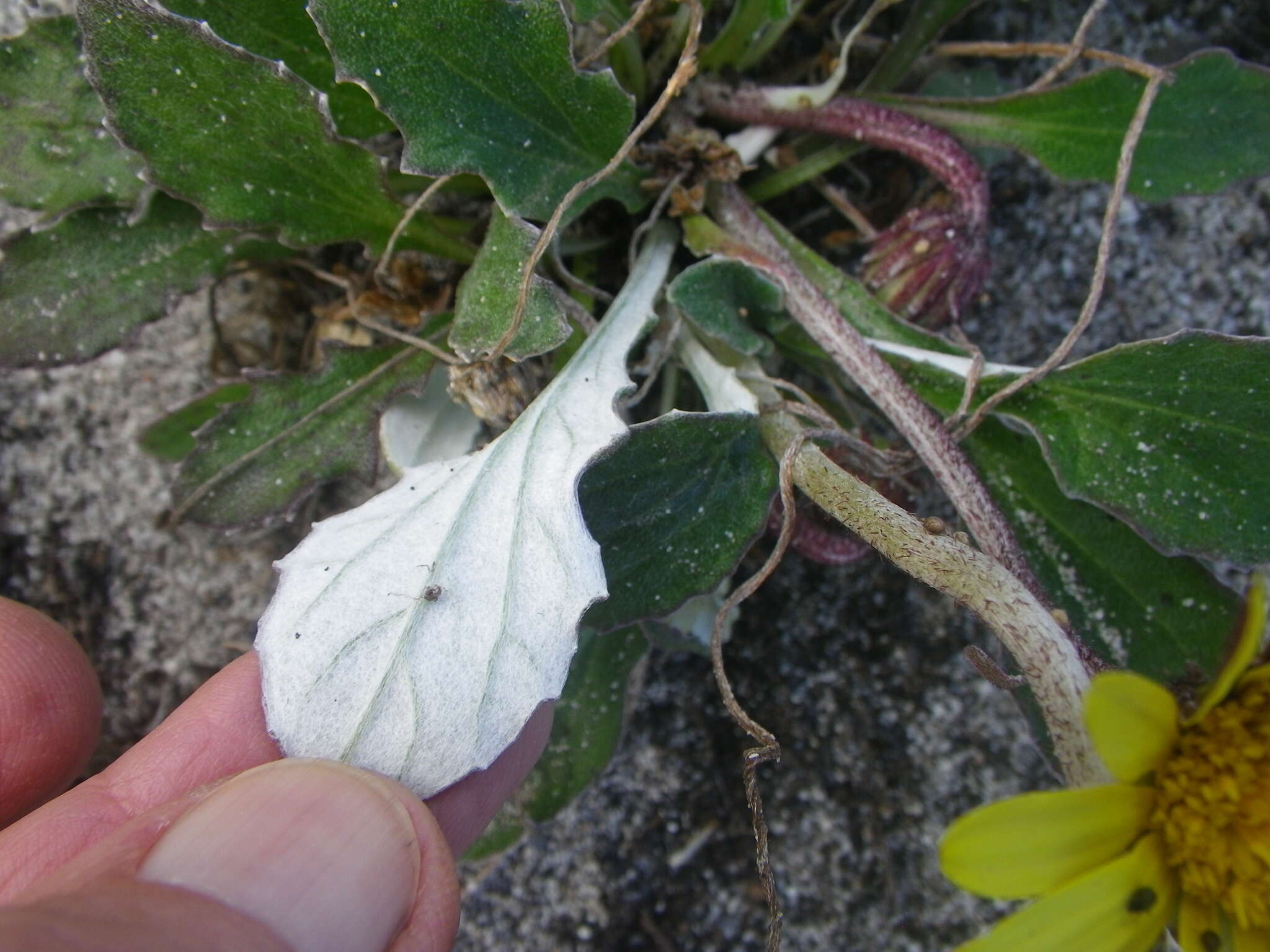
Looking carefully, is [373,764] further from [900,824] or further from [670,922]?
[900,824]

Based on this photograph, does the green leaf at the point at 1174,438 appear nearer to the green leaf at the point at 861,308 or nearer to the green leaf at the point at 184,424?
the green leaf at the point at 861,308

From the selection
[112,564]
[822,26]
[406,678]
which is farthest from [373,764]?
[822,26]

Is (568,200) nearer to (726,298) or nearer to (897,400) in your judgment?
(726,298)

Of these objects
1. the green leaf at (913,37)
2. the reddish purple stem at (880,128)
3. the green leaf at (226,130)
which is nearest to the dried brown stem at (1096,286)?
the reddish purple stem at (880,128)

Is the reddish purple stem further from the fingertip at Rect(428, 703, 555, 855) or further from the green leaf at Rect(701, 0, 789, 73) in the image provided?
the fingertip at Rect(428, 703, 555, 855)

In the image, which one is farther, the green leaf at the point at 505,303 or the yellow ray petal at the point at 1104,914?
the green leaf at the point at 505,303

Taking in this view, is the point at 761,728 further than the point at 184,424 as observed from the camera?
No

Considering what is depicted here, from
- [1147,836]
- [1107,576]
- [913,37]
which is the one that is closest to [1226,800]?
[1147,836]

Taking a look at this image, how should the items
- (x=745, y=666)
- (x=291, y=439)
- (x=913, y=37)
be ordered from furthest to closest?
(x=745, y=666) < (x=913, y=37) < (x=291, y=439)
